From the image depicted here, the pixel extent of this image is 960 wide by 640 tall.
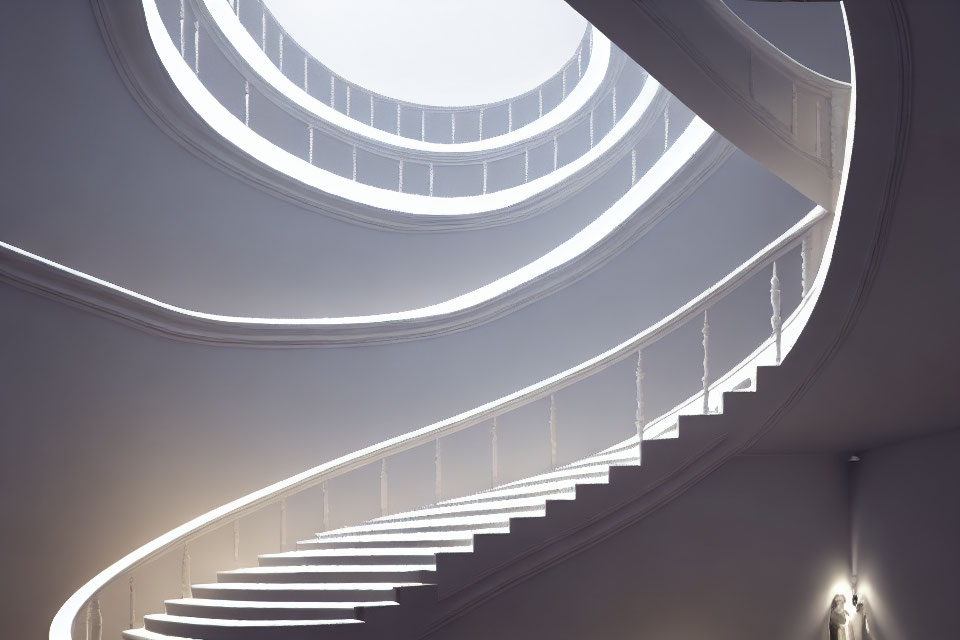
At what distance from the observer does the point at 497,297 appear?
905 centimetres

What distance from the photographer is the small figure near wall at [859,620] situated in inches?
255

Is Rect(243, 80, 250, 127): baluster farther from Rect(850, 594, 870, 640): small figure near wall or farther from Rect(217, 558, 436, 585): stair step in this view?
Rect(850, 594, 870, 640): small figure near wall

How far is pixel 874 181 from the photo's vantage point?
4180 millimetres

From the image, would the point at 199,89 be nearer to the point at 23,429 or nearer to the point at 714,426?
the point at 23,429

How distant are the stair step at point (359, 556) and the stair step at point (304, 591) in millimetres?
286

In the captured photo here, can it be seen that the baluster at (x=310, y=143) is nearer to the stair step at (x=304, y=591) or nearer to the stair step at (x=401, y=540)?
the stair step at (x=401, y=540)

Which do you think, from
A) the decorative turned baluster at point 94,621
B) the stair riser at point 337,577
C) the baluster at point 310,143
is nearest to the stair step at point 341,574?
Result: the stair riser at point 337,577

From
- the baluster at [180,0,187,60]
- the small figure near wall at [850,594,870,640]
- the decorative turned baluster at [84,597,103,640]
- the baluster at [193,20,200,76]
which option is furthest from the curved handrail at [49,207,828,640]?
the baluster at [180,0,187,60]

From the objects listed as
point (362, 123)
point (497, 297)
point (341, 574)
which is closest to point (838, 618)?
point (341, 574)

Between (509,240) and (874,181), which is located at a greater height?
(509,240)

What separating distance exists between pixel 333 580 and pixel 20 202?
389 centimetres

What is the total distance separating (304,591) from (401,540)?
79 centimetres

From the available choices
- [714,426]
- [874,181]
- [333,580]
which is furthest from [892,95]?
[333,580]

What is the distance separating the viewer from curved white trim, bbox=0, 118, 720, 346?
7441 millimetres
